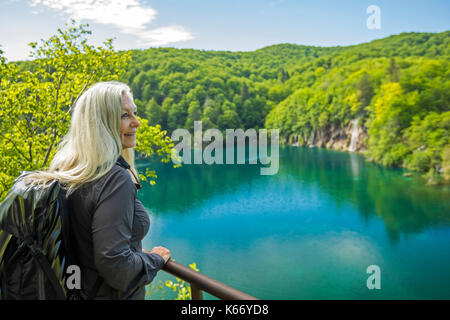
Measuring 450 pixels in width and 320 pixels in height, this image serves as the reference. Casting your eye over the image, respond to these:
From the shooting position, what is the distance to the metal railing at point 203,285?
125 cm

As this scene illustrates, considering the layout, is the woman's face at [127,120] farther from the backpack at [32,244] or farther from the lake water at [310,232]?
the lake water at [310,232]

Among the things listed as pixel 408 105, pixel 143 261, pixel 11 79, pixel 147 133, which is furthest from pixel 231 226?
pixel 408 105

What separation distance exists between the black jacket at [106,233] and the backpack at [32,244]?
73 millimetres

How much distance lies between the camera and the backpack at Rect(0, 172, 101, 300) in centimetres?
100

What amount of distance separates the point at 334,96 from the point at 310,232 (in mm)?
40547

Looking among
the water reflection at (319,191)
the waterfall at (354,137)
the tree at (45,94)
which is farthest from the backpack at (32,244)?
the waterfall at (354,137)

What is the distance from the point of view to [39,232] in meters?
1.01

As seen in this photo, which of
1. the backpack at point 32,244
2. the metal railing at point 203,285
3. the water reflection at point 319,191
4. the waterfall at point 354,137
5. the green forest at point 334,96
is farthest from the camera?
the waterfall at point 354,137

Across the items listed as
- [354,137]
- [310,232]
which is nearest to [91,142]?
[310,232]

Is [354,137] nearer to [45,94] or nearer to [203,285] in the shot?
[45,94]

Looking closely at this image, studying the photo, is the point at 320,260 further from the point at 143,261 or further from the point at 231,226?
the point at 143,261

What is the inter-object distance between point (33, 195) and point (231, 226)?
18031 millimetres

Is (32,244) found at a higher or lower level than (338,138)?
lower

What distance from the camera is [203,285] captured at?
1379mm
